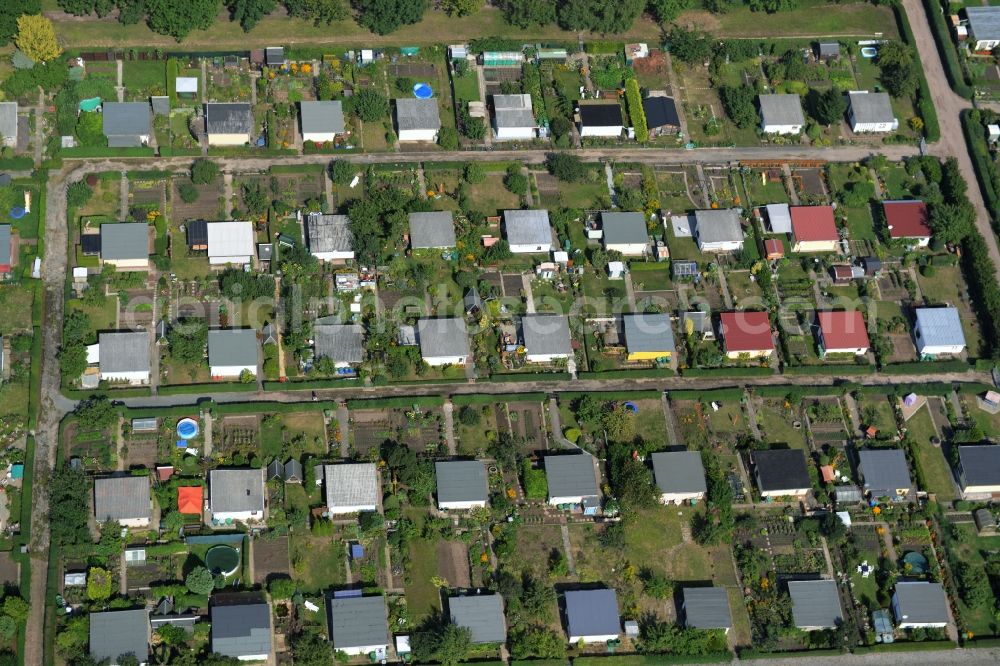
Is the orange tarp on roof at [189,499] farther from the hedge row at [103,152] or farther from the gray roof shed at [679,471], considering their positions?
the gray roof shed at [679,471]

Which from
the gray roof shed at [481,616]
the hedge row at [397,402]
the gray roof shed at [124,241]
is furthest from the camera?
the gray roof shed at [124,241]

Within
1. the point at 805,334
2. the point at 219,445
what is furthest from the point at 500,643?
the point at 805,334

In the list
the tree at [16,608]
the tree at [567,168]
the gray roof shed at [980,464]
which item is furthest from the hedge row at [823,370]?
the tree at [16,608]

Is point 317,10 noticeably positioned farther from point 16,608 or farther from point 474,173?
point 16,608


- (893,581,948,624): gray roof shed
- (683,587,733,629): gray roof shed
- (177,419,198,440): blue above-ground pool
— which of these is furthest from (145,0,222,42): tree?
(893,581,948,624): gray roof shed

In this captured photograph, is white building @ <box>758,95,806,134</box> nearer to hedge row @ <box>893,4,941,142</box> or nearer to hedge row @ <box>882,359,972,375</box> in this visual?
hedge row @ <box>893,4,941,142</box>

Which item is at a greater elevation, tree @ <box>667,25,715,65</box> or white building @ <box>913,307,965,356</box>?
tree @ <box>667,25,715,65</box>
